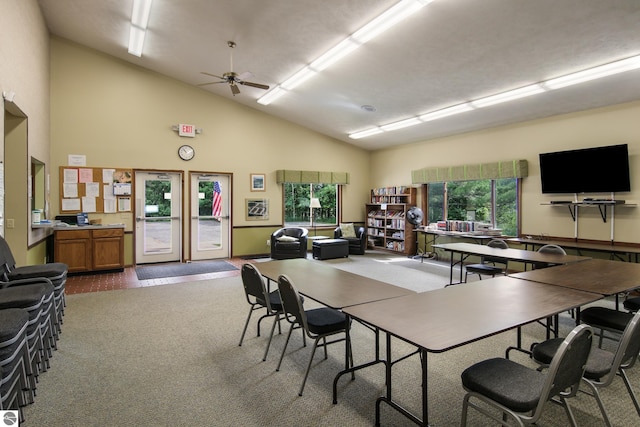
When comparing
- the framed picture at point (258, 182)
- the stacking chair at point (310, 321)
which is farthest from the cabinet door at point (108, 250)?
the stacking chair at point (310, 321)

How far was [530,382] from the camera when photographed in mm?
1818

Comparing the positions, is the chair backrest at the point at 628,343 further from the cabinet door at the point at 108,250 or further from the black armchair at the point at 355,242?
the cabinet door at the point at 108,250

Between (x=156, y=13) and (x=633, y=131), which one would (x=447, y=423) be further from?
(x=156, y=13)

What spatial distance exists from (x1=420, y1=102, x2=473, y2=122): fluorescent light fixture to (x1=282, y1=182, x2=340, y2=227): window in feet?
11.4

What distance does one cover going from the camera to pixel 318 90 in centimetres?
688

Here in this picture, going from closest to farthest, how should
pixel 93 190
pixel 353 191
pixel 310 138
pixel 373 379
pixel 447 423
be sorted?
pixel 447 423, pixel 373 379, pixel 93 190, pixel 310 138, pixel 353 191

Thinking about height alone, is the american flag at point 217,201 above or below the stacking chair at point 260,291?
above

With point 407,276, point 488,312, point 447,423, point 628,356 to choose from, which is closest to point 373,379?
point 447,423

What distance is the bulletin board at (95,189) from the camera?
6797mm

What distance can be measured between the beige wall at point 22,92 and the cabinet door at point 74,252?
0.44 m

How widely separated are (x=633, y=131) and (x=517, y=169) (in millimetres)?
1724

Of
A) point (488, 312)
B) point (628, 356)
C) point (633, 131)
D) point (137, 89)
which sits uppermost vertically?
point (137, 89)

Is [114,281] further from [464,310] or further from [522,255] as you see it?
[522,255]

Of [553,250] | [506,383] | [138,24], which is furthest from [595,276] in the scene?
[138,24]
